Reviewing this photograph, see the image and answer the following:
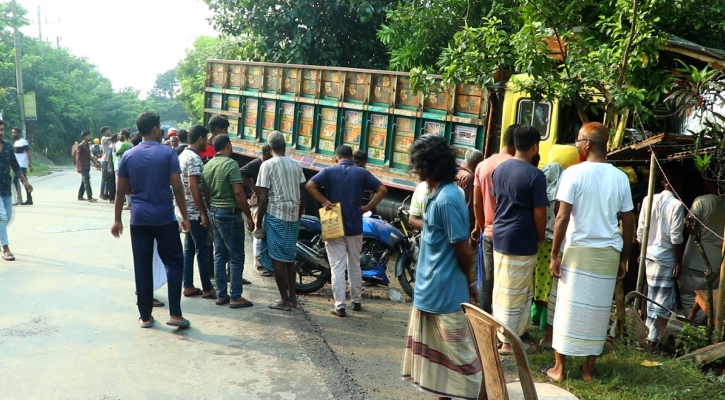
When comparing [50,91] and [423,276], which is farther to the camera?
[50,91]

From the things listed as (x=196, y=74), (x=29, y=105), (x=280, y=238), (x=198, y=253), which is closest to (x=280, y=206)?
(x=280, y=238)

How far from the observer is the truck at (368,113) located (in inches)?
330

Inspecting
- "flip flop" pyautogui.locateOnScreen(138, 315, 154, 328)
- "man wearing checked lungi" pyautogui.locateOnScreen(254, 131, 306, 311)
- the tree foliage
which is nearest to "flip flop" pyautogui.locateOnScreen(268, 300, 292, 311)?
"man wearing checked lungi" pyautogui.locateOnScreen(254, 131, 306, 311)

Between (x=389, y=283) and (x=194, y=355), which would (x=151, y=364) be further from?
(x=389, y=283)

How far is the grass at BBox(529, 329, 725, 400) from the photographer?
474cm

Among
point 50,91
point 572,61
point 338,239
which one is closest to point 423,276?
point 338,239

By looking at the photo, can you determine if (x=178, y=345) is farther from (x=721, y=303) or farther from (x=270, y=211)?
(x=721, y=303)

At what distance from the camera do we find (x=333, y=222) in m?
6.90

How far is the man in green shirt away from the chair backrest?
13.4ft

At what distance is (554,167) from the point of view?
5.96 m

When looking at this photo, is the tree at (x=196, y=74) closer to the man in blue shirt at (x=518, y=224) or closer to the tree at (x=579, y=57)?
the tree at (x=579, y=57)

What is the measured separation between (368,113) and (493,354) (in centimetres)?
760

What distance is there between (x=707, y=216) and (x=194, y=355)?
14.2 ft

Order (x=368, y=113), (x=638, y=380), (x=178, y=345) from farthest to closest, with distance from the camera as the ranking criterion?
(x=368, y=113), (x=178, y=345), (x=638, y=380)
